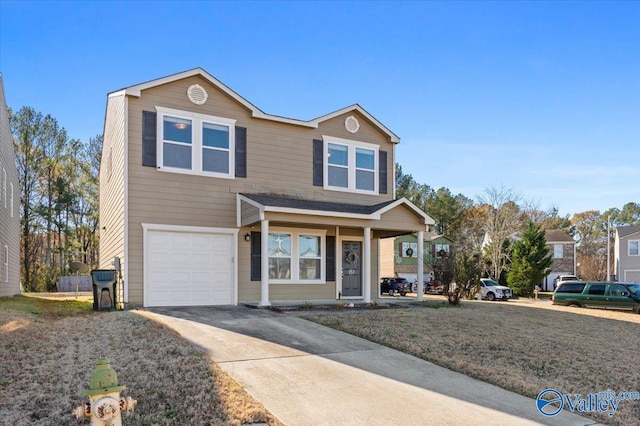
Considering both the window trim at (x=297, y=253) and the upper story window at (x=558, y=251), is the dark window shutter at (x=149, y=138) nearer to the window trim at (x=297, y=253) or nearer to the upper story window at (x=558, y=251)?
the window trim at (x=297, y=253)

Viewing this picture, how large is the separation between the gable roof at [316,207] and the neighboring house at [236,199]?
0.15 feet

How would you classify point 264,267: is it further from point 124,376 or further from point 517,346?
point 124,376

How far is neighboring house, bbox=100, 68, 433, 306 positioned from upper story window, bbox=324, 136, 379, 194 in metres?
0.03

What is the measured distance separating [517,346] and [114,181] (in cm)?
1193

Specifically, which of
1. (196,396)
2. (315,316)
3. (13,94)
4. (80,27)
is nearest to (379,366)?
(196,396)

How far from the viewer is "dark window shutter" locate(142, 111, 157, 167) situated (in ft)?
39.9

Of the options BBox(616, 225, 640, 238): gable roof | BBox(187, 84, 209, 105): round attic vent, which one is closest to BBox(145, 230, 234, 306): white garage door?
Result: BBox(187, 84, 209, 105): round attic vent

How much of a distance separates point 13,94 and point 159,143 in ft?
84.2

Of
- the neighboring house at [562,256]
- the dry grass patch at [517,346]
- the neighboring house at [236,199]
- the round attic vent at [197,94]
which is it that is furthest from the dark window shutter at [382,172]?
the neighboring house at [562,256]

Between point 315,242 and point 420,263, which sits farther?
point 315,242

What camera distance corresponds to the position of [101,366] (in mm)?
3498

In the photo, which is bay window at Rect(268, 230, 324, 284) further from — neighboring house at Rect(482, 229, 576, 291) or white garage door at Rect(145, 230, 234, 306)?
neighboring house at Rect(482, 229, 576, 291)

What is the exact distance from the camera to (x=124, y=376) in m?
5.62

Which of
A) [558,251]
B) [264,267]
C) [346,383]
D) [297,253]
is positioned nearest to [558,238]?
[558,251]
